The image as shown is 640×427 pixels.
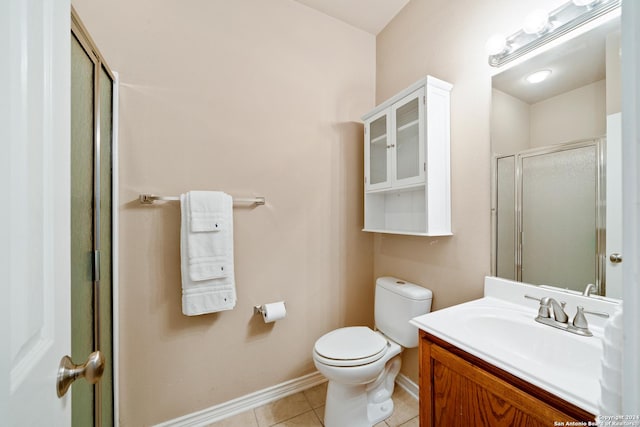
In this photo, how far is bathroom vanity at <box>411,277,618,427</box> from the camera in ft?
2.15

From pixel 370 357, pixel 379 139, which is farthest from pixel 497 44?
pixel 370 357

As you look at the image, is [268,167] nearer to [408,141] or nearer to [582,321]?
[408,141]

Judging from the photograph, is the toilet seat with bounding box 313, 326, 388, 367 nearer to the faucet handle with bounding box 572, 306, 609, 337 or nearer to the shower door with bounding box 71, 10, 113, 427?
the faucet handle with bounding box 572, 306, 609, 337

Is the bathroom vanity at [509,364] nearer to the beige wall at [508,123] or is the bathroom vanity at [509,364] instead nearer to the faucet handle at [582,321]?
the faucet handle at [582,321]

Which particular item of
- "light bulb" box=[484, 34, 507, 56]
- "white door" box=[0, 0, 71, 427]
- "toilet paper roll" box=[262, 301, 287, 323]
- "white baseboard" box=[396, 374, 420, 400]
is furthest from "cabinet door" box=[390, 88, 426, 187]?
"white door" box=[0, 0, 71, 427]

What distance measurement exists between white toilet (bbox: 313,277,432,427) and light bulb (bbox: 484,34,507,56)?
1.28m

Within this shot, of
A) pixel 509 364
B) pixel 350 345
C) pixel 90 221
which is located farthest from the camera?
pixel 350 345

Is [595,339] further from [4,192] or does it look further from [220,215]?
[220,215]

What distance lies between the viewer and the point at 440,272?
4.90ft

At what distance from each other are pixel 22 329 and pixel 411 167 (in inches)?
61.2

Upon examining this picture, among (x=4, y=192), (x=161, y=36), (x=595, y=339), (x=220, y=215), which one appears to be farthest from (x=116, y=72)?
(x=595, y=339)

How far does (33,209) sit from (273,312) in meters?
1.33

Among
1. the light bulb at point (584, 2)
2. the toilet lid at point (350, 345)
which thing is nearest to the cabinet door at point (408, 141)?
the light bulb at point (584, 2)

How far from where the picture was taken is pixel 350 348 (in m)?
1.37
